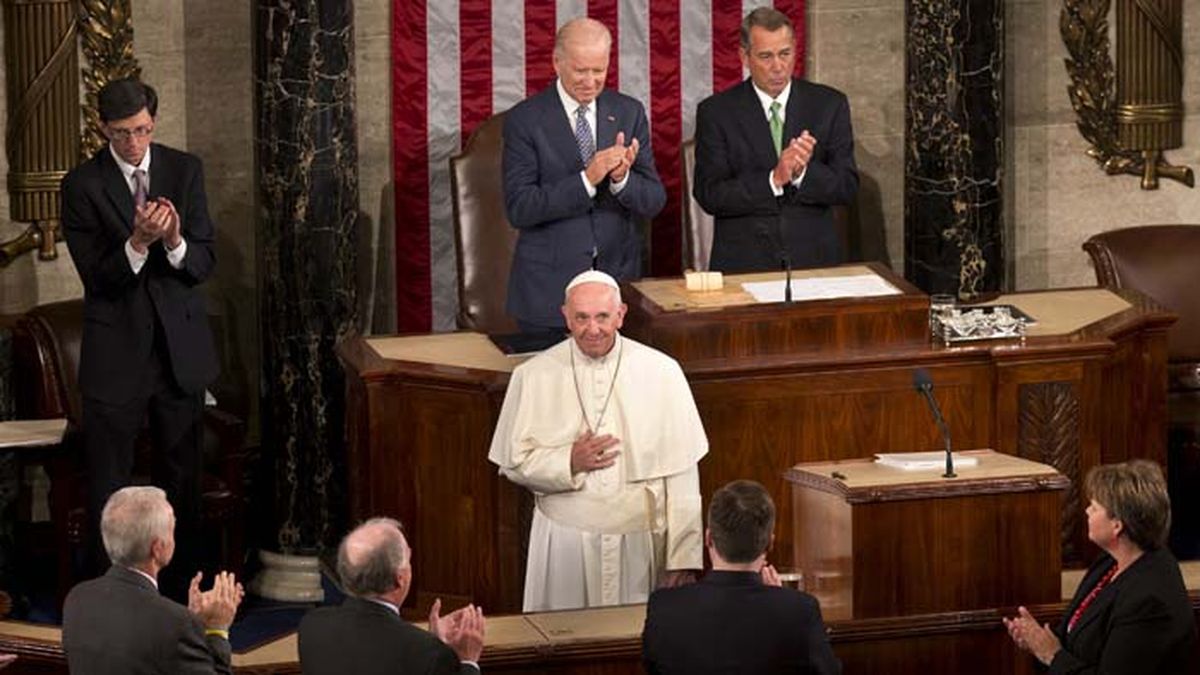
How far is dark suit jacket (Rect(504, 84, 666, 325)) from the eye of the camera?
438 inches

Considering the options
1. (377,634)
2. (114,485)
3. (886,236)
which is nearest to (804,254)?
(886,236)

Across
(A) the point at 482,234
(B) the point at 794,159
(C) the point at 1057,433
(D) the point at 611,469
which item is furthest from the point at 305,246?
(C) the point at 1057,433

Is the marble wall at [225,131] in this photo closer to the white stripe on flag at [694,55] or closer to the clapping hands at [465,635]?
the white stripe on flag at [694,55]

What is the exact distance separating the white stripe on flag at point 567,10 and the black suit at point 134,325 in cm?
263

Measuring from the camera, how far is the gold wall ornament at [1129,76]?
13328 mm

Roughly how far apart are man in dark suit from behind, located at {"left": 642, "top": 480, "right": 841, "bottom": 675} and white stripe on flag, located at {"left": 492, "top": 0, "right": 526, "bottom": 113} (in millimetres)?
5721

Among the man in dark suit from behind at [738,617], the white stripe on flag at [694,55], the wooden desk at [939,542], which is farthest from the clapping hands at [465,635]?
the white stripe on flag at [694,55]

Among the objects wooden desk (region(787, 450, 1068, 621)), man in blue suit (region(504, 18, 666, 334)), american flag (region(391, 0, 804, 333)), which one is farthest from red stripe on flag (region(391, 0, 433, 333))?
wooden desk (region(787, 450, 1068, 621))

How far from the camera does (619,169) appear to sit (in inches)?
429

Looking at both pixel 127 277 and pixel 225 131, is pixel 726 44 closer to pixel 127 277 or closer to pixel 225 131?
pixel 225 131

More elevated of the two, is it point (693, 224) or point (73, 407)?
point (693, 224)

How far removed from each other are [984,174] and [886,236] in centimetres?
90

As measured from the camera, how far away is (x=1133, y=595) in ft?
25.4

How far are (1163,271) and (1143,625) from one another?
516 centimetres
